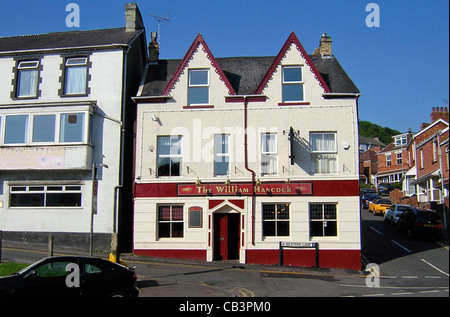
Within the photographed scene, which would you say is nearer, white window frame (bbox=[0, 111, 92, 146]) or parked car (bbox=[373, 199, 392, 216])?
white window frame (bbox=[0, 111, 92, 146])

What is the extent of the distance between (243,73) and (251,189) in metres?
6.76

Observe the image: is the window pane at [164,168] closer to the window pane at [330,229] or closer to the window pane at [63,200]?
the window pane at [63,200]

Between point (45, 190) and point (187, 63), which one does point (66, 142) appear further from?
point (187, 63)

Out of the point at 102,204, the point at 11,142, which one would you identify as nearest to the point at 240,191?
the point at 102,204

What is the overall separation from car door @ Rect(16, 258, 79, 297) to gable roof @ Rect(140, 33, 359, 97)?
12.1 meters

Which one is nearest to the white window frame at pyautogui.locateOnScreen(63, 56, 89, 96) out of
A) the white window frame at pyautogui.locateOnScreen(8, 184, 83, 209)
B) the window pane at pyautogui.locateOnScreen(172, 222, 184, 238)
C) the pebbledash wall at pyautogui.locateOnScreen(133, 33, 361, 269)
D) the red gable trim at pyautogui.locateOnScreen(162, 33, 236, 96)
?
the pebbledash wall at pyautogui.locateOnScreen(133, 33, 361, 269)

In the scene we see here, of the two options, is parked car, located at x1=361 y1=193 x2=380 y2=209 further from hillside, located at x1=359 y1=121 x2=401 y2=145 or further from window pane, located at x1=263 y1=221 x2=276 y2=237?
hillside, located at x1=359 y1=121 x2=401 y2=145

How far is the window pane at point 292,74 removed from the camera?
21062 millimetres

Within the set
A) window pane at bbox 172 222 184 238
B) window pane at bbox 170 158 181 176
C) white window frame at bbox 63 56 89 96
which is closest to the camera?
window pane at bbox 172 222 184 238

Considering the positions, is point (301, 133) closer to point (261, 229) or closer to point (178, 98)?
point (261, 229)

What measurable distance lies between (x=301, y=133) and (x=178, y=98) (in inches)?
259

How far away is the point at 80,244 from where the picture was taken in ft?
68.0

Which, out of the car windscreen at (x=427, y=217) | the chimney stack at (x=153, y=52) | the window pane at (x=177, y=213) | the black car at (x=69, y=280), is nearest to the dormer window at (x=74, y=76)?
the chimney stack at (x=153, y=52)

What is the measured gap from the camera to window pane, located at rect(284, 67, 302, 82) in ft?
69.1
